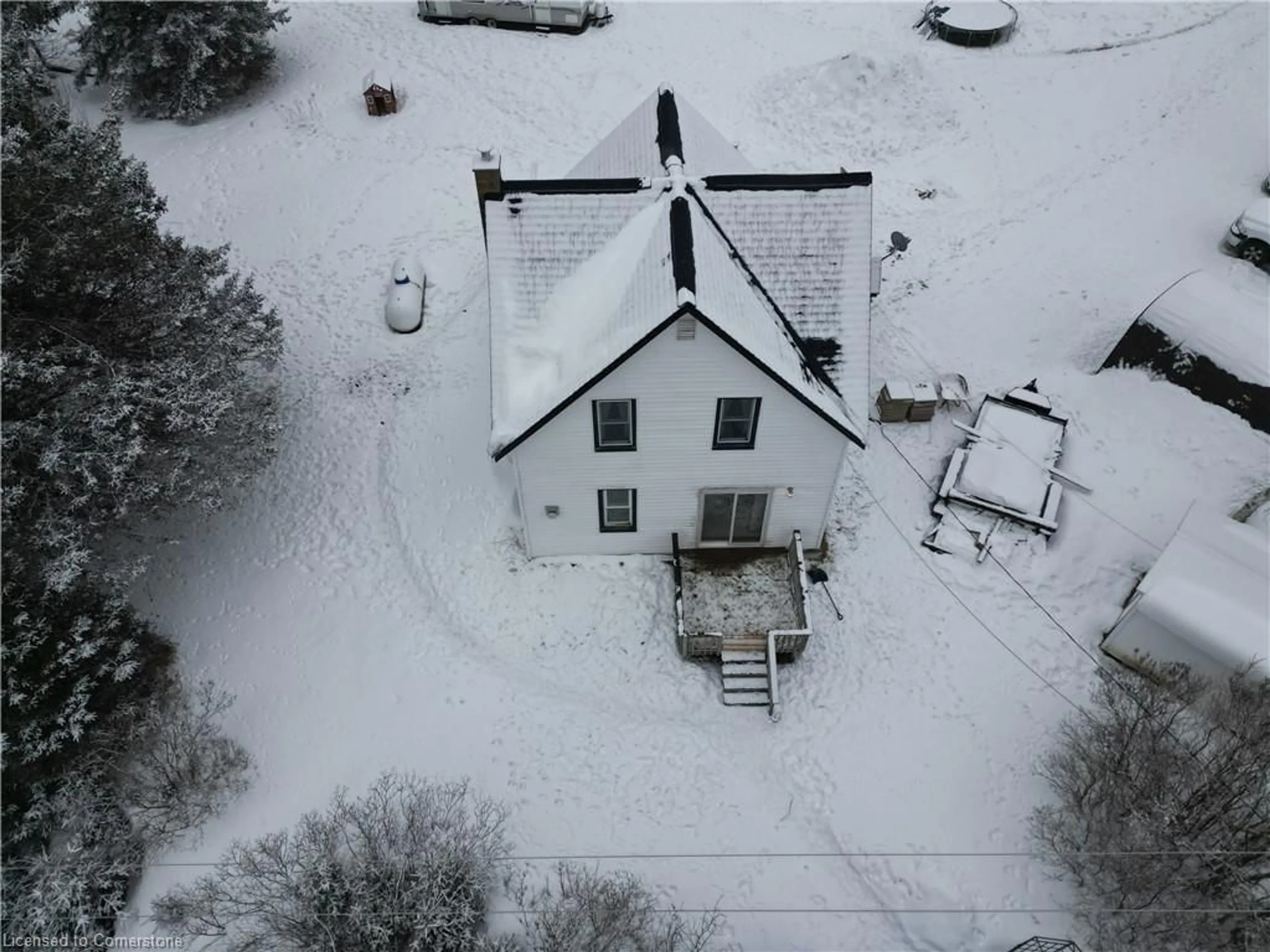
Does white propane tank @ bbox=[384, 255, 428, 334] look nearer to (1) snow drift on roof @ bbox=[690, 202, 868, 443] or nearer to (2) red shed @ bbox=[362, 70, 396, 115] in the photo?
(2) red shed @ bbox=[362, 70, 396, 115]

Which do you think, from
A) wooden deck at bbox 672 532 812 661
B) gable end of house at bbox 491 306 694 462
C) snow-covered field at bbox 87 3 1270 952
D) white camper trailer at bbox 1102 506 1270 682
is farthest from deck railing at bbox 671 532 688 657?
white camper trailer at bbox 1102 506 1270 682

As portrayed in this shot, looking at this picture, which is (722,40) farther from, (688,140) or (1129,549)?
(1129,549)

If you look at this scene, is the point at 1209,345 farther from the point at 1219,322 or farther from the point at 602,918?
A: the point at 602,918

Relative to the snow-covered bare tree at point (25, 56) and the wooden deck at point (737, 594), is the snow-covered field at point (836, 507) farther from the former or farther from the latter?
the snow-covered bare tree at point (25, 56)

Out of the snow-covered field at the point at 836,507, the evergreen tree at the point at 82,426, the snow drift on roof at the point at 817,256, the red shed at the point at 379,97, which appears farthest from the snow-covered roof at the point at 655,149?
the red shed at the point at 379,97

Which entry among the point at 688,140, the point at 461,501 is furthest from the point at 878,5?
the point at 461,501

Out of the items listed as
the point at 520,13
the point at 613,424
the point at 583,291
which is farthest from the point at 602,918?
the point at 520,13
